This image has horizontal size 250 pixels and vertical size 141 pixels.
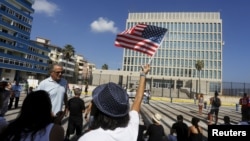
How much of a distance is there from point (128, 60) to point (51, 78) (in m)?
88.7

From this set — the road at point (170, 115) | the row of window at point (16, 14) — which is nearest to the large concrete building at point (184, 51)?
the row of window at point (16, 14)

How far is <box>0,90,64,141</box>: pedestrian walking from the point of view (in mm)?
1921

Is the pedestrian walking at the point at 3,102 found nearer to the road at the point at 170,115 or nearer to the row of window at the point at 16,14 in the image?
the road at the point at 170,115

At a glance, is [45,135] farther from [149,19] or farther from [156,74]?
[149,19]

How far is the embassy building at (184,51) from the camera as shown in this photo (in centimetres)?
8506

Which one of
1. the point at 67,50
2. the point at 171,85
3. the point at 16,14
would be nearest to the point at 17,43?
the point at 16,14

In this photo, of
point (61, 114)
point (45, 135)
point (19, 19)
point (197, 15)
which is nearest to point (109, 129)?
point (45, 135)

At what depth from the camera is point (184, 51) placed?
89688mm

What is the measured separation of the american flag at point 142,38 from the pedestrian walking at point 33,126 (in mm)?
5513

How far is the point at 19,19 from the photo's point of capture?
59.7m

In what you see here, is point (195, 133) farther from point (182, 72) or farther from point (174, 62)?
point (174, 62)

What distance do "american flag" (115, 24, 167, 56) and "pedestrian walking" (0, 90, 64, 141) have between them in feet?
18.1

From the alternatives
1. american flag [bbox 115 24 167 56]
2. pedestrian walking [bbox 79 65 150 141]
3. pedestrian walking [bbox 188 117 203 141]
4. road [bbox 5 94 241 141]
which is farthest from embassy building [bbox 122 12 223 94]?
pedestrian walking [bbox 79 65 150 141]

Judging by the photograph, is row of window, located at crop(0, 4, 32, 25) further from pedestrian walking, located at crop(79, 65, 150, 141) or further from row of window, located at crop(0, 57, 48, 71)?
pedestrian walking, located at crop(79, 65, 150, 141)
